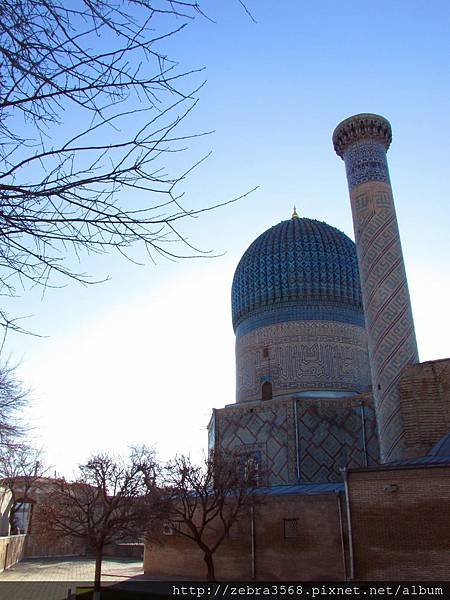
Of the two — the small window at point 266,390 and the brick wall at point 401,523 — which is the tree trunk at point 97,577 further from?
the small window at point 266,390

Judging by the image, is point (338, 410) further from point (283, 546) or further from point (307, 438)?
point (283, 546)

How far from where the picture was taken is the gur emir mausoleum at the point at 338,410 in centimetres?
760

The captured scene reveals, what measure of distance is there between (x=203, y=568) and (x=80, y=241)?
10.7 meters

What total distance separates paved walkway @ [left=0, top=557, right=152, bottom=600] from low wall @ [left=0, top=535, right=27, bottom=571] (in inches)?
8.5

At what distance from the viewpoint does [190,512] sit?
36.0ft

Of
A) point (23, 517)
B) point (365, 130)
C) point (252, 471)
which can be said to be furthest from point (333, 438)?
point (23, 517)

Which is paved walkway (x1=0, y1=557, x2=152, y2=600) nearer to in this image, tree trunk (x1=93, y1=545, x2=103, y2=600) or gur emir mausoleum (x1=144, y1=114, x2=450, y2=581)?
tree trunk (x1=93, y1=545, x2=103, y2=600)

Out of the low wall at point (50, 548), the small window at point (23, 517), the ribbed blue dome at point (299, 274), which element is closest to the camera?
the ribbed blue dome at point (299, 274)

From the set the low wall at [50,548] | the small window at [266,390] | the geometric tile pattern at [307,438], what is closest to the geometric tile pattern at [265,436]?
the geometric tile pattern at [307,438]

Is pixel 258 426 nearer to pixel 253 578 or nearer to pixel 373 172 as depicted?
pixel 253 578

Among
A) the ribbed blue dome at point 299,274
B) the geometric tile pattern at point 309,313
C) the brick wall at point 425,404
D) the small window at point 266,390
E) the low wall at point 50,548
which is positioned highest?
the ribbed blue dome at point 299,274

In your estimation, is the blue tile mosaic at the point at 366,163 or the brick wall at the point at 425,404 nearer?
the brick wall at the point at 425,404

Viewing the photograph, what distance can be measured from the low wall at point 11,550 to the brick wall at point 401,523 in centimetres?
1022

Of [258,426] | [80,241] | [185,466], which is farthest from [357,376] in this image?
[80,241]
